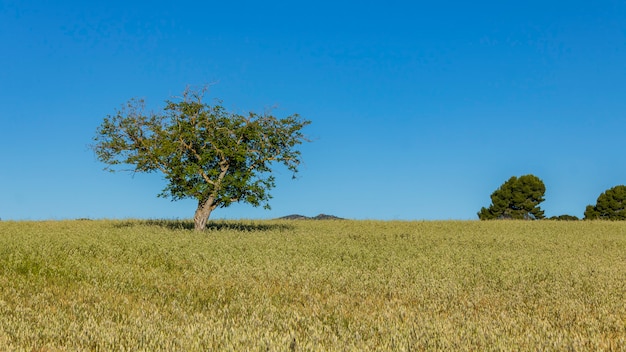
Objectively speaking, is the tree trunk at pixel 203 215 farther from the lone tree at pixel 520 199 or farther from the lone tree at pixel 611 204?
the lone tree at pixel 611 204

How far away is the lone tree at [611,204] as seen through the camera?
7619 cm

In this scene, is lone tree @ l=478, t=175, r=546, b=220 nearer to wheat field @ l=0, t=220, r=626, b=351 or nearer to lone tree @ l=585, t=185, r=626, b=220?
lone tree @ l=585, t=185, r=626, b=220

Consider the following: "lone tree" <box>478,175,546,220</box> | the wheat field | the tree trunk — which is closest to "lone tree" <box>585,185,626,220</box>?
"lone tree" <box>478,175,546,220</box>

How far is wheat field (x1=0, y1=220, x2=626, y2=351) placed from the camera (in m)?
6.82

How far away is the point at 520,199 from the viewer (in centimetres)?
7919

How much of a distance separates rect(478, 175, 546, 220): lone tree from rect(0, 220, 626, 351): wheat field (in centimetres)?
6471

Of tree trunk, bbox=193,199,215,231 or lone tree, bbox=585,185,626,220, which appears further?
lone tree, bbox=585,185,626,220

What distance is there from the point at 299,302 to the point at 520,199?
76.3m

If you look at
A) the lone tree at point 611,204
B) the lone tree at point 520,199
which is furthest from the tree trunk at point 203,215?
the lone tree at point 611,204

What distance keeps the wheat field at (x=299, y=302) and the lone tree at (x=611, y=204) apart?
221 ft

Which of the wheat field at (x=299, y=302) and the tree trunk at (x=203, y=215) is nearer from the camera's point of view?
the wheat field at (x=299, y=302)

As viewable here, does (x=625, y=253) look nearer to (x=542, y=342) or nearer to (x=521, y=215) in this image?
(x=542, y=342)

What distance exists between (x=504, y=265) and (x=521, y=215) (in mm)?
67584

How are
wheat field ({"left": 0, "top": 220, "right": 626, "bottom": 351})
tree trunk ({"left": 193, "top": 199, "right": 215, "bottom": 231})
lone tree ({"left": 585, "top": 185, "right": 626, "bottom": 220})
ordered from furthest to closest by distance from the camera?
1. lone tree ({"left": 585, "top": 185, "right": 626, "bottom": 220})
2. tree trunk ({"left": 193, "top": 199, "right": 215, "bottom": 231})
3. wheat field ({"left": 0, "top": 220, "right": 626, "bottom": 351})
